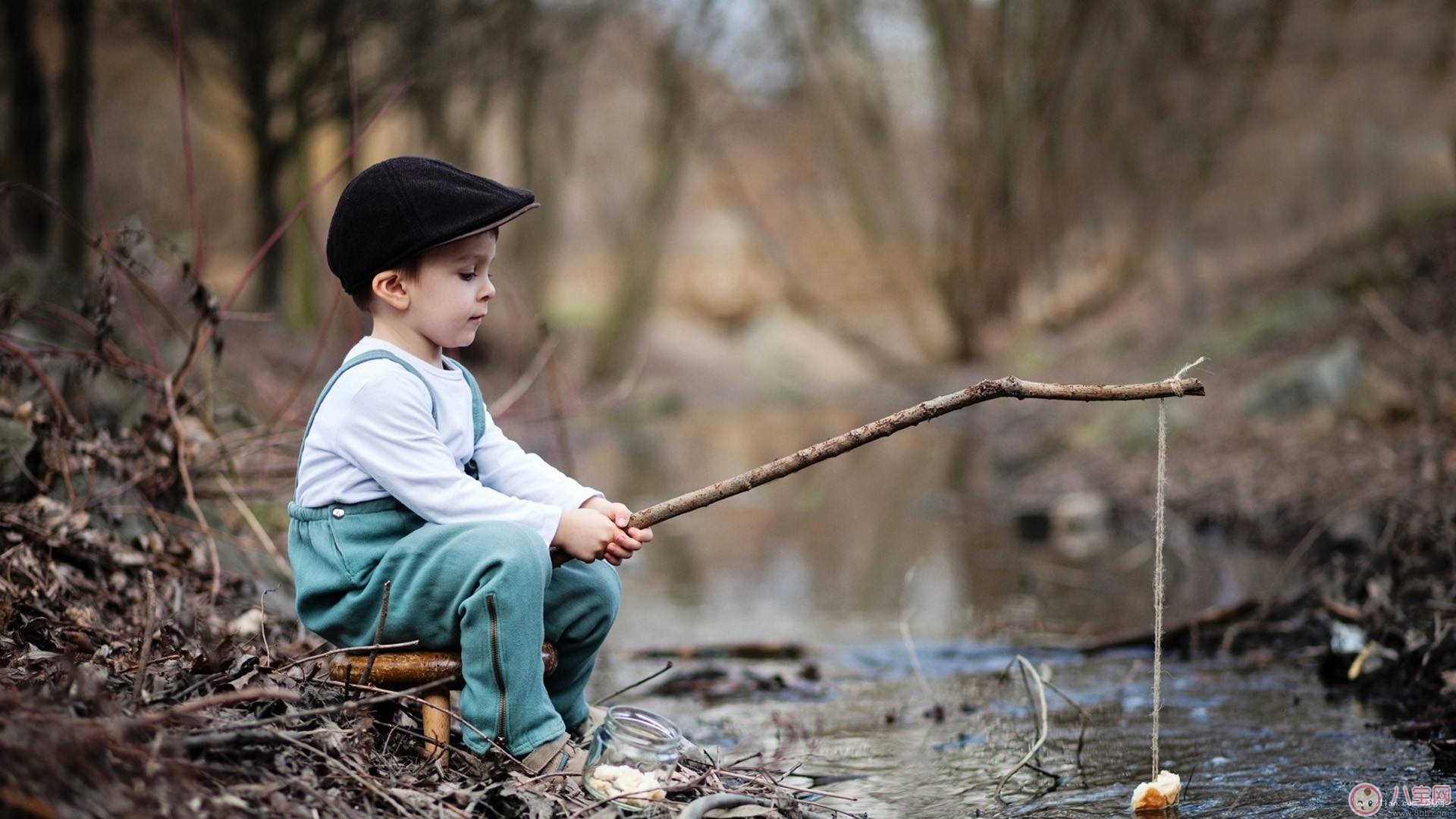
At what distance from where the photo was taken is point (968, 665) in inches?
182

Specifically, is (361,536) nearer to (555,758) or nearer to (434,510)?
(434,510)

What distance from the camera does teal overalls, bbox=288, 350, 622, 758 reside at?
268cm

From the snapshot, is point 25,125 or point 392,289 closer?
point 392,289

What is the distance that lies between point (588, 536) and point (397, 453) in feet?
1.48

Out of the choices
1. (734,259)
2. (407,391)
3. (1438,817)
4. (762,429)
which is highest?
(734,259)

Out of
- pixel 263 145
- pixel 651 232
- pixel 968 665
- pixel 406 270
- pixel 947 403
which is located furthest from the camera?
pixel 651 232

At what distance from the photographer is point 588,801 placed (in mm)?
2645

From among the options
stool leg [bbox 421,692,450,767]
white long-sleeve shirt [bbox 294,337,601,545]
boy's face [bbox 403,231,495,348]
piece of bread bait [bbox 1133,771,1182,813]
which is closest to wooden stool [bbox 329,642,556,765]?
stool leg [bbox 421,692,450,767]

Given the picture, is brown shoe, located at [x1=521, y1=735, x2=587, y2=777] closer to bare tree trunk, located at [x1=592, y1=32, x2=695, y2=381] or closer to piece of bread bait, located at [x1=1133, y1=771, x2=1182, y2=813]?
piece of bread bait, located at [x1=1133, y1=771, x2=1182, y2=813]

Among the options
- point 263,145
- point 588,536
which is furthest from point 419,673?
point 263,145

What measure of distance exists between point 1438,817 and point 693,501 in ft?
5.52

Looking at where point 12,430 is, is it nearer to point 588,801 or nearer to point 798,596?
point 588,801

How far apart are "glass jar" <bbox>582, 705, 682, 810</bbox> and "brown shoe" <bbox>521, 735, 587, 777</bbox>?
0.10 feet

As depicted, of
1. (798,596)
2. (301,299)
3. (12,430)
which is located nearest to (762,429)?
(301,299)
